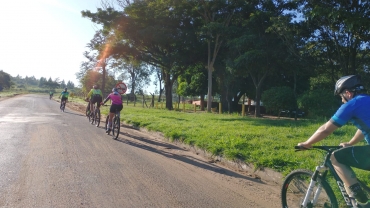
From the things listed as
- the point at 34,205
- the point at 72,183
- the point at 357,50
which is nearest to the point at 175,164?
the point at 72,183

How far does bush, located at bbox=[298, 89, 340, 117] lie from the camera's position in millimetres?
15172

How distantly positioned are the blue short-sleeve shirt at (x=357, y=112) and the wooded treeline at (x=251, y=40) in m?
9.98

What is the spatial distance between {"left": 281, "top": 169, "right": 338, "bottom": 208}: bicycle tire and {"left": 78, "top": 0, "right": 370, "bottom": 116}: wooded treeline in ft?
31.9

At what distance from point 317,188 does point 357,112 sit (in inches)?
40.3

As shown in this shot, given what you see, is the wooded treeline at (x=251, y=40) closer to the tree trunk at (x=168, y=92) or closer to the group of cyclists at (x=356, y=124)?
the tree trunk at (x=168, y=92)

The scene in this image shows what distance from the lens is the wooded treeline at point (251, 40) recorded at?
603 inches

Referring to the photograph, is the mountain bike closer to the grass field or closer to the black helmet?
→ the grass field

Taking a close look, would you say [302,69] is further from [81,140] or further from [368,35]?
[81,140]

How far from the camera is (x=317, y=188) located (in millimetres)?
4047

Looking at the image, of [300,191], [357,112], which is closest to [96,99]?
[300,191]

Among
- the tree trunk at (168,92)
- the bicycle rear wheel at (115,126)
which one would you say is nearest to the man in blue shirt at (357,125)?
the bicycle rear wheel at (115,126)

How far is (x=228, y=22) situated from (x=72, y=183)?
1948 centimetres

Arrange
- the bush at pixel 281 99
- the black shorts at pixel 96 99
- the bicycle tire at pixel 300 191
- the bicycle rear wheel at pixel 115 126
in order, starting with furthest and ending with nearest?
the bush at pixel 281 99, the black shorts at pixel 96 99, the bicycle rear wheel at pixel 115 126, the bicycle tire at pixel 300 191

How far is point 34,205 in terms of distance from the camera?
4.90 m
